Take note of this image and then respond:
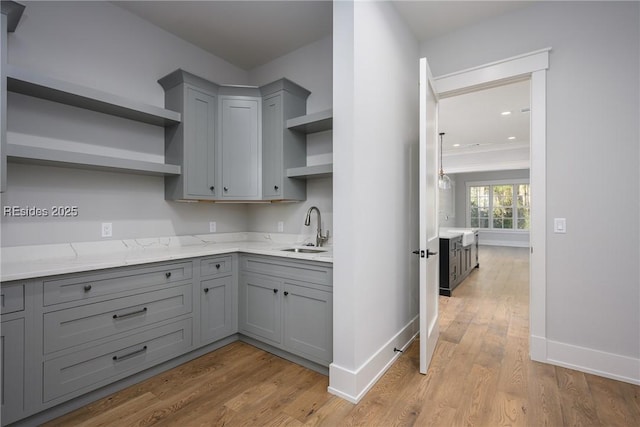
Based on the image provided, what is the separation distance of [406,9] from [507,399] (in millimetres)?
2957

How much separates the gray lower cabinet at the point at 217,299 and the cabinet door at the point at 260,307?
0.27 ft

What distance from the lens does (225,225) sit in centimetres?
342

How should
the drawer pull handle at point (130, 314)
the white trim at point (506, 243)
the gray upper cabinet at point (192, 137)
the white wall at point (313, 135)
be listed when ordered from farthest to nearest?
the white trim at point (506, 243)
the white wall at point (313, 135)
the gray upper cabinet at point (192, 137)
the drawer pull handle at point (130, 314)

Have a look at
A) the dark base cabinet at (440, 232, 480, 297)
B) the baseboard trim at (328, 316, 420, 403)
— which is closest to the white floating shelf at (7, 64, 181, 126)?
the baseboard trim at (328, 316, 420, 403)

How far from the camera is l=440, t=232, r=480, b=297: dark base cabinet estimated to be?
4.27m

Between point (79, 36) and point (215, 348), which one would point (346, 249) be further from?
point (79, 36)

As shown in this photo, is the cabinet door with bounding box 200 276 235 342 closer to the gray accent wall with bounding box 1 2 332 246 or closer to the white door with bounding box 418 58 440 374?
the gray accent wall with bounding box 1 2 332 246

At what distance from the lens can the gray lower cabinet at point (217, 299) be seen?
253 cm

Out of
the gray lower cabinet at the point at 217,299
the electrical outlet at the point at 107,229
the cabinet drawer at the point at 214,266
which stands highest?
the electrical outlet at the point at 107,229

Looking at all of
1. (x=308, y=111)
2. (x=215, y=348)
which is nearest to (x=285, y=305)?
(x=215, y=348)

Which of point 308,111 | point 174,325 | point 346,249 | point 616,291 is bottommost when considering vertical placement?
point 174,325

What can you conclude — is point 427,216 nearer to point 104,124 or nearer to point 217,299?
point 217,299

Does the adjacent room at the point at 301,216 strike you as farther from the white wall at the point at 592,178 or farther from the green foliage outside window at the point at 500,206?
the green foliage outside window at the point at 500,206

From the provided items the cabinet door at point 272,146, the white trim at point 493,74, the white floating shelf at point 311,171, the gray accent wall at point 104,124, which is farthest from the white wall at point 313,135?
the white trim at point 493,74
